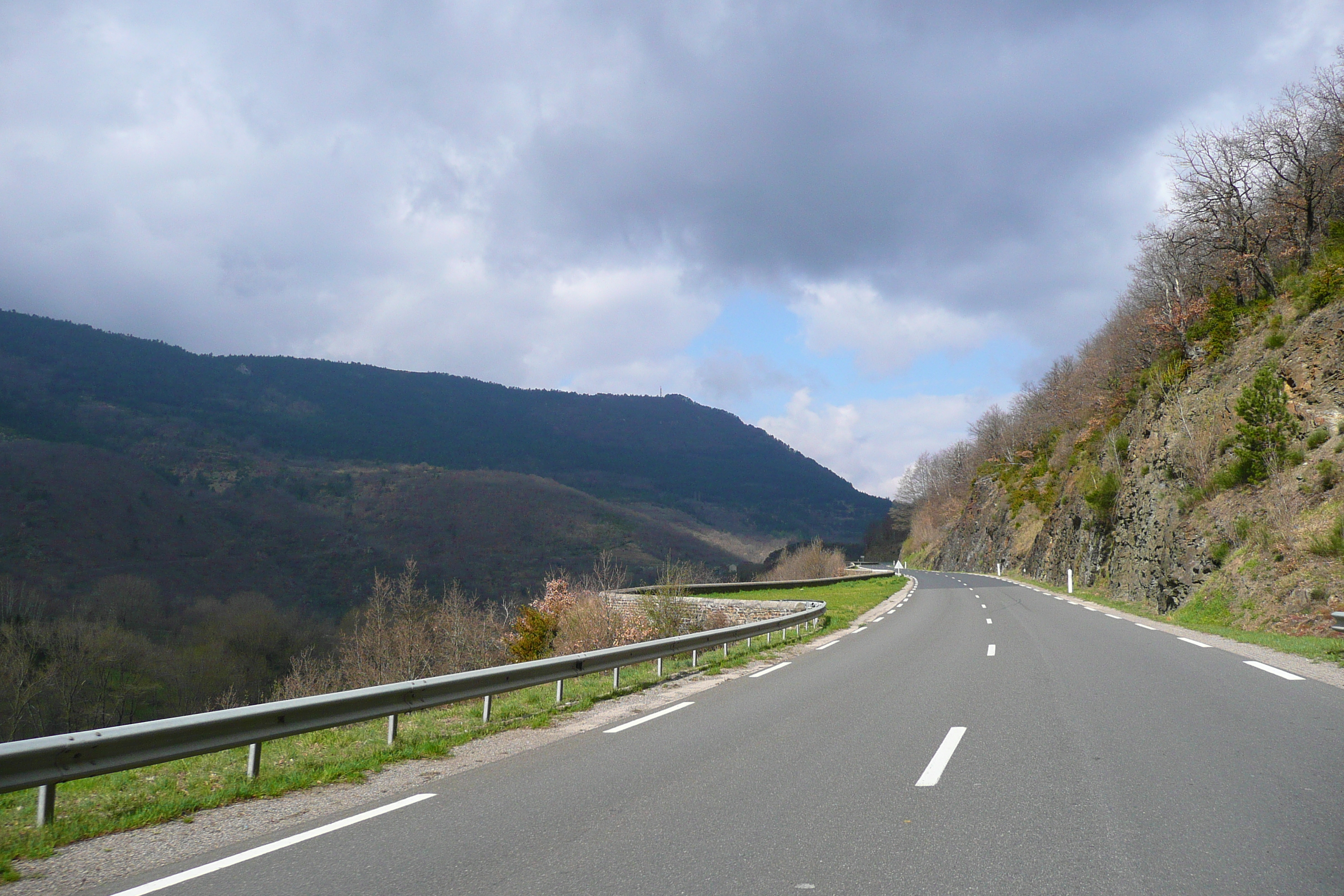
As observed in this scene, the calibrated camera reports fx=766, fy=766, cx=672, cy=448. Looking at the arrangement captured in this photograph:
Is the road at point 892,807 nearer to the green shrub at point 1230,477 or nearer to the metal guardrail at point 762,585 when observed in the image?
the green shrub at point 1230,477

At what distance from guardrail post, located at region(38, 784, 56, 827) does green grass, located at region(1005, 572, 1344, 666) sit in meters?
14.5

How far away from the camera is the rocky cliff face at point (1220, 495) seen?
693 inches

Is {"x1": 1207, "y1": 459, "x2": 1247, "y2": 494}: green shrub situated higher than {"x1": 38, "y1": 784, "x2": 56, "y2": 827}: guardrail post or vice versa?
{"x1": 1207, "y1": 459, "x2": 1247, "y2": 494}: green shrub

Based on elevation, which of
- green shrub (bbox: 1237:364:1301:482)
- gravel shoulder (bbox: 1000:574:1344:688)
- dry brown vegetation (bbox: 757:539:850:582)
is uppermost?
green shrub (bbox: 1237:364:1301:482)

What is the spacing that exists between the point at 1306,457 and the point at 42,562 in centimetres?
10115

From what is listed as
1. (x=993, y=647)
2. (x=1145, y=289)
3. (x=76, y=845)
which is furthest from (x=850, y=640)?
(x=1145, y=289)

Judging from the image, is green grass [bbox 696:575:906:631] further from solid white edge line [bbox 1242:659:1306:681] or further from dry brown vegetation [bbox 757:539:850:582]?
solid white edge line [bbox 1242:659:1306:681]

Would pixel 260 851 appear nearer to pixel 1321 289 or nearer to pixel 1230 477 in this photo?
pixel 1230 477

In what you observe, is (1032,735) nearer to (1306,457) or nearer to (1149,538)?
(1306,457)

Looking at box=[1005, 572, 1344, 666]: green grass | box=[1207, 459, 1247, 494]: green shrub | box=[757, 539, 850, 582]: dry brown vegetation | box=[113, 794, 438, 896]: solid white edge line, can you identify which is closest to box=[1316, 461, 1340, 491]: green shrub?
box=[1207, 459, 1247, 494]: green shrub

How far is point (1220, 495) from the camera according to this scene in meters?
22.5

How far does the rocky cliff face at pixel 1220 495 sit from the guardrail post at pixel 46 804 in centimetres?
1914

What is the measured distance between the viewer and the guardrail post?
4867 millimetres

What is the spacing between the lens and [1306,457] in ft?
66.5
